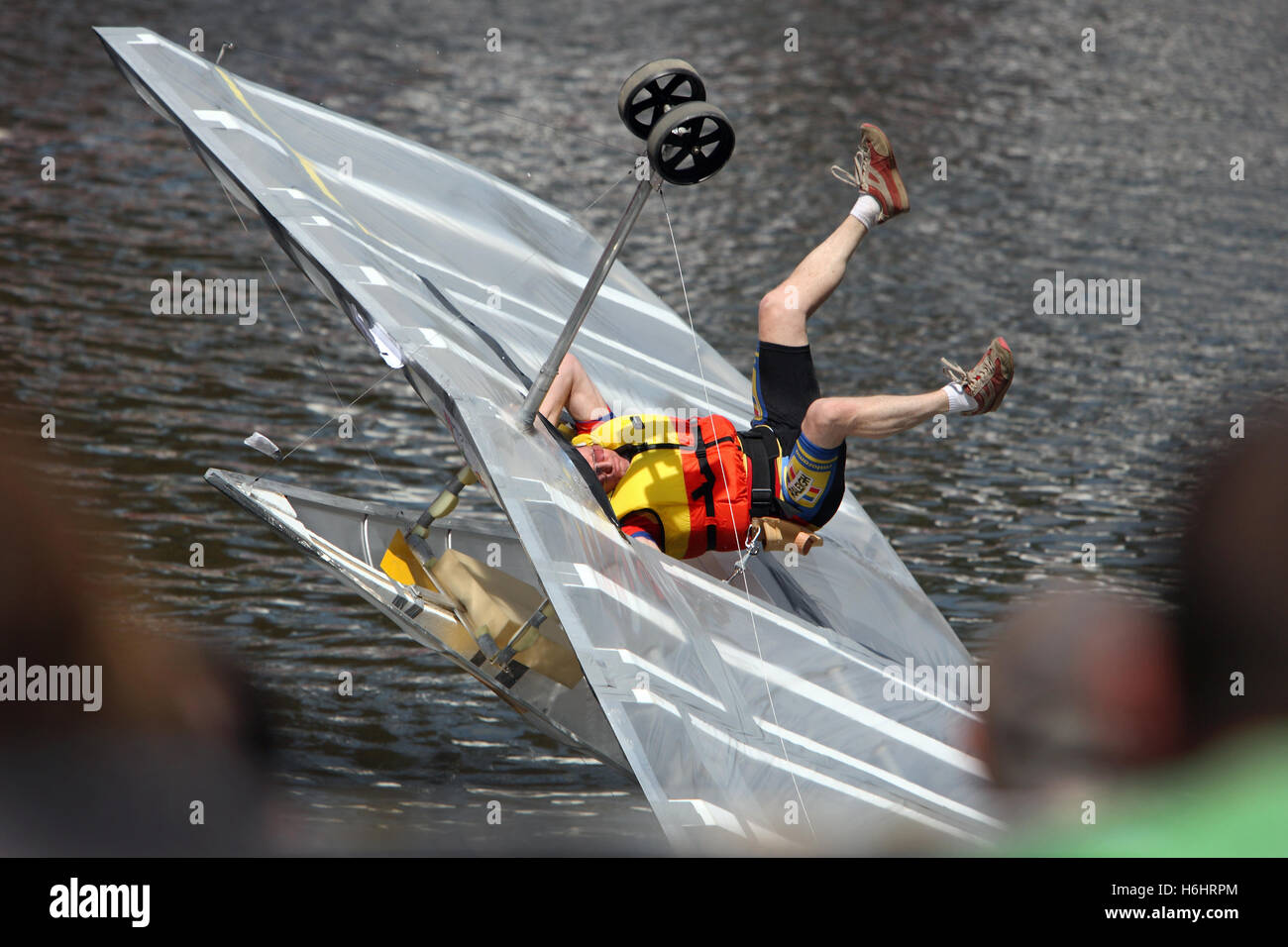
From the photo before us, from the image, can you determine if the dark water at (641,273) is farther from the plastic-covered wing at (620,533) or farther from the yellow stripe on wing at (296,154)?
the plastic-covered wing at (620,533)

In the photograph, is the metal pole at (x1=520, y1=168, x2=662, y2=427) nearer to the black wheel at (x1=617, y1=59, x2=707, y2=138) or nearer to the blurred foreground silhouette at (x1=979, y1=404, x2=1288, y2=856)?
the black wheel at (x1=617, y1=59, x2=707, y2=138)

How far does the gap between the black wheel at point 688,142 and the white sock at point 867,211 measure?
1.62 meters

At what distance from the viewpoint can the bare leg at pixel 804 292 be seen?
462cm

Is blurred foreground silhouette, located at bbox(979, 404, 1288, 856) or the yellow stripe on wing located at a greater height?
the yellow stripe on wing

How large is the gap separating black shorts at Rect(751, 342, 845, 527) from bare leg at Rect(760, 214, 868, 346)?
0.15 ft

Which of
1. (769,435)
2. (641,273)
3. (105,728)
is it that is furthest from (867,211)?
(641,273)

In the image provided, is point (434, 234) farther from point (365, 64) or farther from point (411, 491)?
point (365, 64)

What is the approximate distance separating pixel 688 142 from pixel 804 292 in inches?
63.5

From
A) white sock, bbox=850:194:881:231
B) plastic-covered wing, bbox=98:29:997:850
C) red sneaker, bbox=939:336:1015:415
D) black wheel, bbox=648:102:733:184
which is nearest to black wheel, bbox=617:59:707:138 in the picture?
black wheel, bbox=648:102:733:184

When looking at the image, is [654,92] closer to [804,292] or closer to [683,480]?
[683,480]

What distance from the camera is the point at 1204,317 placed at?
9.46 metres

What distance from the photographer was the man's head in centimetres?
407

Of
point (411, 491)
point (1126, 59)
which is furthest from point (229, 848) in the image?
point (1126, 59)

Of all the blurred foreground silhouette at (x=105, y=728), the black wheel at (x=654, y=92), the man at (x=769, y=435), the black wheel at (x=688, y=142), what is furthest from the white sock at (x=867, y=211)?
the blurred foreground silhouette at (x=105, y=728)
